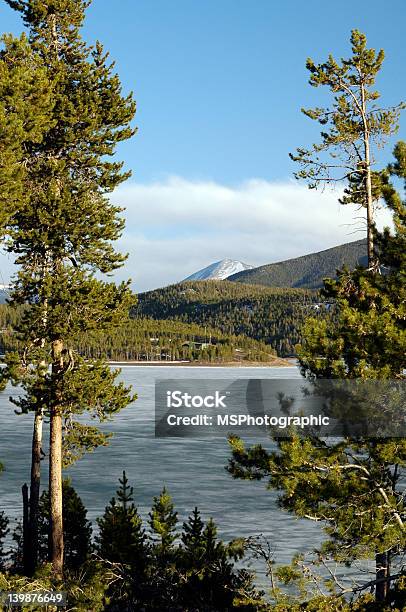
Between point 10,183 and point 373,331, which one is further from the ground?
point 10,183

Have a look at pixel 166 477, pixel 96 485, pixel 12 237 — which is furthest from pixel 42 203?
pixel 166 477

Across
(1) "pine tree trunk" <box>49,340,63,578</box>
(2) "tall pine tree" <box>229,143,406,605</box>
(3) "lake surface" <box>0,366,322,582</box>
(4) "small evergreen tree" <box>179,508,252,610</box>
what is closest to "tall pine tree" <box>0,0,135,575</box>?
(1) "pine tree trunk" <box>49,340,63,578</box>

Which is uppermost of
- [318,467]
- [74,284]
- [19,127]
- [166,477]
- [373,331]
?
[19,127]

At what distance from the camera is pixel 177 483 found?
133 feet

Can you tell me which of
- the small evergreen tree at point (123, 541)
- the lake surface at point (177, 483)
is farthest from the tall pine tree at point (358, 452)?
the lake surface at point (177, 483)

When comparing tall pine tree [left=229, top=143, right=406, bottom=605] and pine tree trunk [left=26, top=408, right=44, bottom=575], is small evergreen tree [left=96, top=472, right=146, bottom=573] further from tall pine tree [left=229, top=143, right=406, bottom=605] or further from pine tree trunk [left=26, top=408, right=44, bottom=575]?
tall pine tree [left=229, top=143, right=406, bottom=605]

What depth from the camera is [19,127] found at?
16.7m

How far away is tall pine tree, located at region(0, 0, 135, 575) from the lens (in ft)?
63.5

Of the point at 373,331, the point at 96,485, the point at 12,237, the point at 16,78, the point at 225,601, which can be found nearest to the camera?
the point at 373,331

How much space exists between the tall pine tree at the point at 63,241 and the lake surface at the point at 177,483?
11159 mm

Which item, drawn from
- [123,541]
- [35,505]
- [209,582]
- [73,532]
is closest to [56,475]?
[35,505]

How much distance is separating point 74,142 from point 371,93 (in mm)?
8420

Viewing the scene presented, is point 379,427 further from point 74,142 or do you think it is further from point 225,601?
point 74,142

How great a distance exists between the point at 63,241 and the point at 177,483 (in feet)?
78.8
